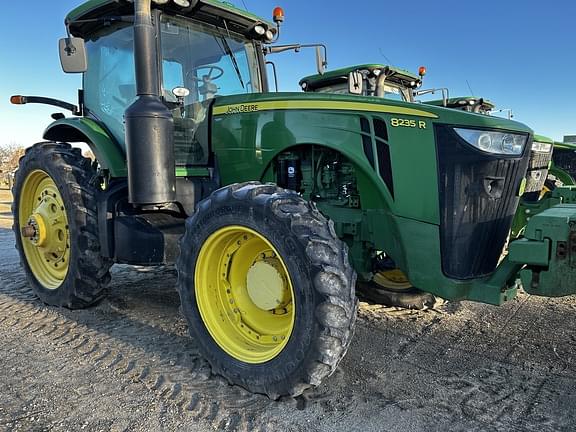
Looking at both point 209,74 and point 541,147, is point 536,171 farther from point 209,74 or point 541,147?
point 209,74

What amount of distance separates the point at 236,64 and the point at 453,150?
7.25ft

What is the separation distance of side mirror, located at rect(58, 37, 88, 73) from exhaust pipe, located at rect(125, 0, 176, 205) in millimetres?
493

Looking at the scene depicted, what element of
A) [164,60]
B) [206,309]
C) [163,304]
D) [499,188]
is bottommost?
[163,304]

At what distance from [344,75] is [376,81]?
2.62 feet

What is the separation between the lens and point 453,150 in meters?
2.63

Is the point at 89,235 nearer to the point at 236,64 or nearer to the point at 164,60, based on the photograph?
the point at 164,60

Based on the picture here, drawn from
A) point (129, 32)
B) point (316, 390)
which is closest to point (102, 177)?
point (129, 32)

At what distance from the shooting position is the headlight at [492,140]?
2.62 meters

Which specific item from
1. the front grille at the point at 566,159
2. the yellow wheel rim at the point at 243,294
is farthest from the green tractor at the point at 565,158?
the yellow wheel rim at the point at 243,294

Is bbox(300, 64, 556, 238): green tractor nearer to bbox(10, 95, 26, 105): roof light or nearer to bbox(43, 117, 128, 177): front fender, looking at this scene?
bbox(43, 117, 128, 177): front fender

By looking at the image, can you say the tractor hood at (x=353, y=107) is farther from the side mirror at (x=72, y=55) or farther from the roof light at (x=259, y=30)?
the side mirror at (x=72, y=55)

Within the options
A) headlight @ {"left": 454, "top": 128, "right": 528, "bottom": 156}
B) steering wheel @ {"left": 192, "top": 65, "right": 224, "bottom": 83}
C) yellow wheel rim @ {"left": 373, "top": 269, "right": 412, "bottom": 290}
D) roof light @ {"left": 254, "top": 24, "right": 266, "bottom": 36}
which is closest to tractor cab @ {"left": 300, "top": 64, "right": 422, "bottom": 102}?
roof light @ {"left": 254, "top": 24, "right": 266, "bottom": 36}

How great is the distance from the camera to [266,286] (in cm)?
282

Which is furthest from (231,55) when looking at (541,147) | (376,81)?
(376,81)
